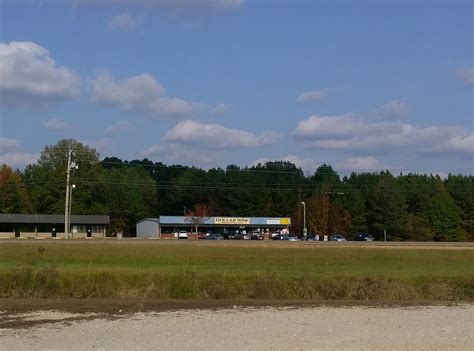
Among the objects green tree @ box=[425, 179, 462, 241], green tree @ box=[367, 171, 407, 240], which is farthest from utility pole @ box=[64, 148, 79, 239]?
green tree @ box=[425, 179, 462, 241]

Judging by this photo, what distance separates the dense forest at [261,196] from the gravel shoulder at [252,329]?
4544 inches

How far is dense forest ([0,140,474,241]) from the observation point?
131625 millimetres

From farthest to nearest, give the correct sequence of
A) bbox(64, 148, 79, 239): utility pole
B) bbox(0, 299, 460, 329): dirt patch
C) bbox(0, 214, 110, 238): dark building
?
bbox(0, 214, 110, 238): dark building → bbox(64, 148, 79, 239): utility pole → bbox(0, 299, 460, 329): dirt patch

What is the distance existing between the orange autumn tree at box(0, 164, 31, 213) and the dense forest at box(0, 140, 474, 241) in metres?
0.20

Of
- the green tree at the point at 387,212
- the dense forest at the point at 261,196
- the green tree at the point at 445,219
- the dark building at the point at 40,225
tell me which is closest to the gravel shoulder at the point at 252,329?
the dark building at the point at 40,225

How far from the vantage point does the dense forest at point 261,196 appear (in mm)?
131625

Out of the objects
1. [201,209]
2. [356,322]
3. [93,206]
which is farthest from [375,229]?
[356,322]

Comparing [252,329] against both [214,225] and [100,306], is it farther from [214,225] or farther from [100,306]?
[214,225]

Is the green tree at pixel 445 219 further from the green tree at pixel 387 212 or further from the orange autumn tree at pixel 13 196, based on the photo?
the orange autumn tree at pixel 13 196

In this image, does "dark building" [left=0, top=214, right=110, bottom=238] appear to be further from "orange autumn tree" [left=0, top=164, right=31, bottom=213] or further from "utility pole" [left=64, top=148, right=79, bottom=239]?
"utility pole" [left=64, top=148, right=79, bottom=239]

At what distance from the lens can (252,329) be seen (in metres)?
13.9

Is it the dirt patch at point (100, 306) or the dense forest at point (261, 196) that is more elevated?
the dense forest at point (261, 196)

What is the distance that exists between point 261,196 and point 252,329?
138965mm

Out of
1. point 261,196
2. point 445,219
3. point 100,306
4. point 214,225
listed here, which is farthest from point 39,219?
point 100,306
